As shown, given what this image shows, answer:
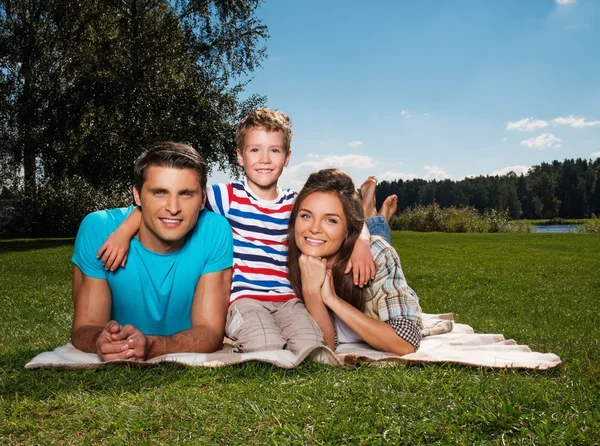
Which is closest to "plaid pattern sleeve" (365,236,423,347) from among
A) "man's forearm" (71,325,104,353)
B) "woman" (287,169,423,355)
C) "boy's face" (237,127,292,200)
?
"woman" (287,169,423,355)

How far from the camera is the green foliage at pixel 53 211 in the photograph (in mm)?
26094

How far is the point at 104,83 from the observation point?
19.5 meters

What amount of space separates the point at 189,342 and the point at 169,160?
1225 millimetres

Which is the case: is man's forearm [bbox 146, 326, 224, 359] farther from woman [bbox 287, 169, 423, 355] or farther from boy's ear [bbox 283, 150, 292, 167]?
boy's ear [bbox 283, 150, 292, 167]

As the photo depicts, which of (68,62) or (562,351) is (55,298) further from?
(68,62)

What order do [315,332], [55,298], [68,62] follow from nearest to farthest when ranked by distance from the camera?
[315,332] < [55,298] < [68,62]

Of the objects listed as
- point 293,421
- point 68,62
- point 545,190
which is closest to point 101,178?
point 68,62

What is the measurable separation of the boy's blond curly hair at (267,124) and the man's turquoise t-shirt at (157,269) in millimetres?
840

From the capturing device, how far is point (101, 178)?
20422 mm

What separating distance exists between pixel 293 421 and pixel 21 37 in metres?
21.7

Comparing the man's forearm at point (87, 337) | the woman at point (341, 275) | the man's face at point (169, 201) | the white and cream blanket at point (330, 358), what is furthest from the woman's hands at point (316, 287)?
the man's forearm at point (87, 337)

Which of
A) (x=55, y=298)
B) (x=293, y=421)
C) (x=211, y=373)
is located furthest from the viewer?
(x=55, y=298)

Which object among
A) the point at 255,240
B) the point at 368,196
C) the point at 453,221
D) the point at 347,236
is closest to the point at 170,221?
the point at 255,240

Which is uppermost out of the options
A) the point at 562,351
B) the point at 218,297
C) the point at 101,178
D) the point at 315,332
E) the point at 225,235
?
the point at 101,178
